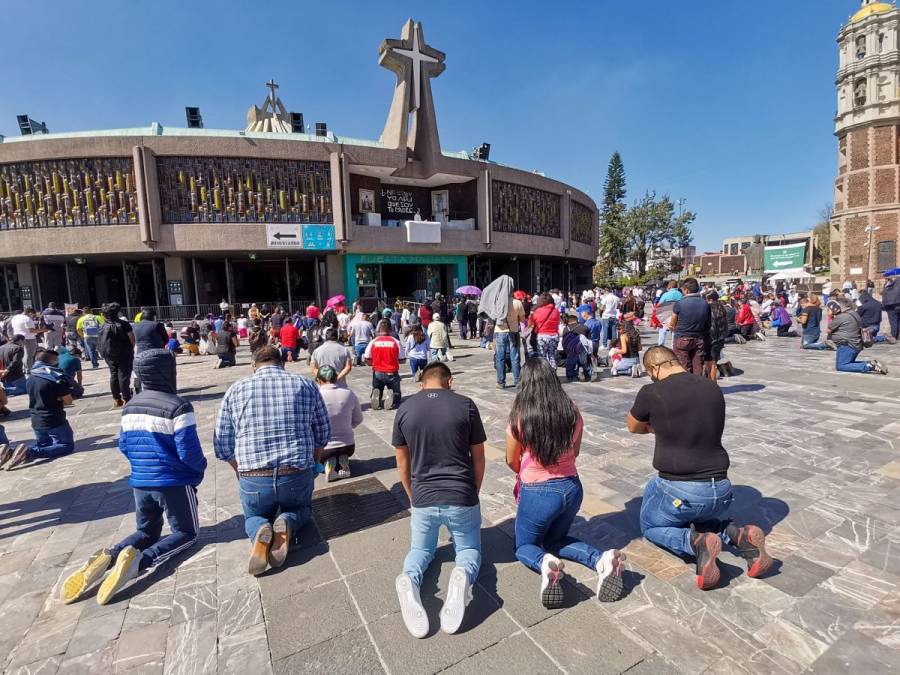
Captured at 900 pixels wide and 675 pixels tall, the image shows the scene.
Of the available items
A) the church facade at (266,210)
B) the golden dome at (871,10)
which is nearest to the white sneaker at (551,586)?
the church facade at (266,210)

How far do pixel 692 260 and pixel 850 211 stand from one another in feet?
150

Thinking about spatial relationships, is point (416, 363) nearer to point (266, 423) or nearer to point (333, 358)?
point (333, 358)

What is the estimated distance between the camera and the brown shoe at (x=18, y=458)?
553cm

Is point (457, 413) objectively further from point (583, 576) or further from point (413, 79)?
point (413, 79)

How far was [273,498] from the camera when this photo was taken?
3268mm

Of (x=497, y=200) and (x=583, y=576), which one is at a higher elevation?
(x=497, y=200)

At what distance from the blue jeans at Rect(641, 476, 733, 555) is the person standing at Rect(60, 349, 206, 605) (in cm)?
323

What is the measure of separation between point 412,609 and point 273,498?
4.66ft

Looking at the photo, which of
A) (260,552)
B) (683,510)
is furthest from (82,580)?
(683,510)

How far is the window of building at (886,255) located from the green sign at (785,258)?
634cm

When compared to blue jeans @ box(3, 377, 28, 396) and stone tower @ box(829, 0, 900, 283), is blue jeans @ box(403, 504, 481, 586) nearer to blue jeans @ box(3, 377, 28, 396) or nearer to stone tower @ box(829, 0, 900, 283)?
blue jeans @ box(3, 377, 28, 396)

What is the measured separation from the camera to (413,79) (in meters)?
26.6

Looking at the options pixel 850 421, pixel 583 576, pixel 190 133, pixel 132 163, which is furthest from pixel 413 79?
pixel 583 576

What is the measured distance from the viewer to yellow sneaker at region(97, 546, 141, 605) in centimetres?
280
